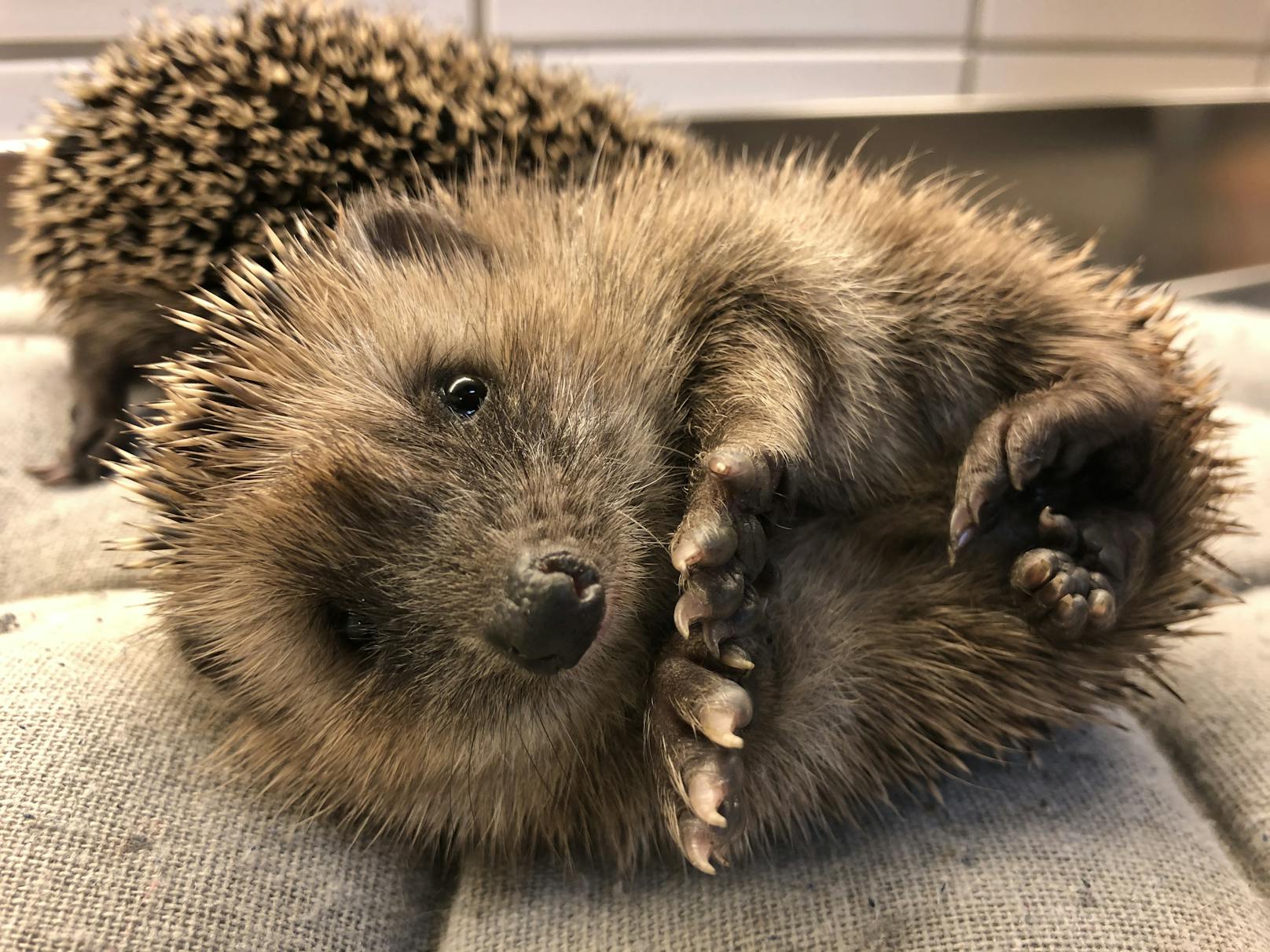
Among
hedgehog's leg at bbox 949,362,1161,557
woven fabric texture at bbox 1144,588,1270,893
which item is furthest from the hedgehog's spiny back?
woven fabric texture at bbox 1144,588,1270,893

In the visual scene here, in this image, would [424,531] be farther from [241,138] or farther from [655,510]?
[241,138]

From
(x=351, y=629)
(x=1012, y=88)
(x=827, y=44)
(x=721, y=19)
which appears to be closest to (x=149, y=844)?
(x=351, y=629)

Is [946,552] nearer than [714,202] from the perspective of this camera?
Yes

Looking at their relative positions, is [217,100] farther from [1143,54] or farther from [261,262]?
[1143,54]

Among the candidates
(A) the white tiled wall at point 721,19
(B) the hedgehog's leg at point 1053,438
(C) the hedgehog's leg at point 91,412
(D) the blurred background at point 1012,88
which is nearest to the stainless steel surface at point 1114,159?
(D) the blurred background at point 1012,88

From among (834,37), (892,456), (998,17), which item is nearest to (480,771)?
(892,456)

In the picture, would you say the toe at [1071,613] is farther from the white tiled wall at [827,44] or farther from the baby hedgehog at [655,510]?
the white tiled wall at [827,44]

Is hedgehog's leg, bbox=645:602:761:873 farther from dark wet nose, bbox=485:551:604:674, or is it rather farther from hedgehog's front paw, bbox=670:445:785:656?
dark wet nose, bbox=485:551:604:674
